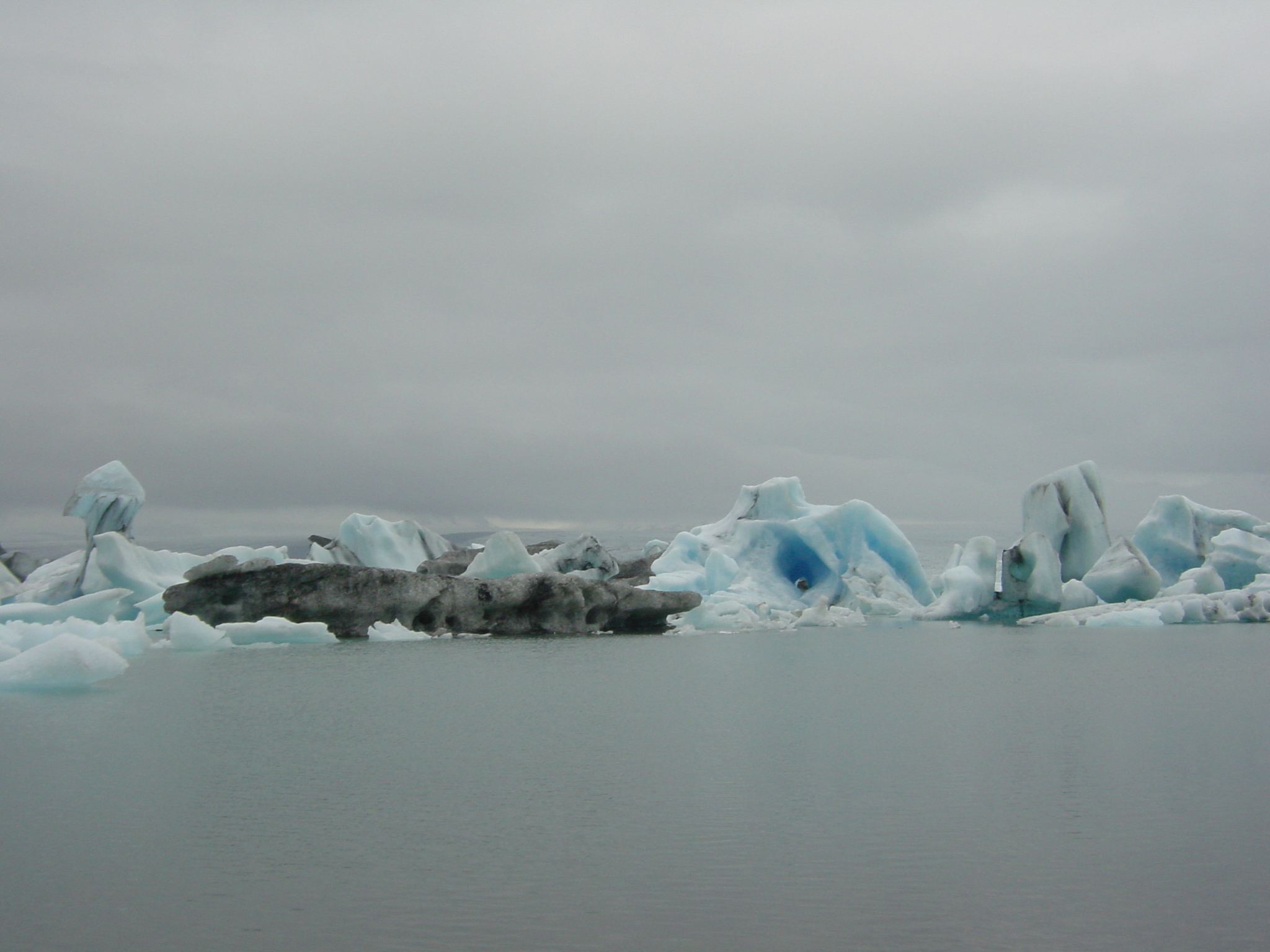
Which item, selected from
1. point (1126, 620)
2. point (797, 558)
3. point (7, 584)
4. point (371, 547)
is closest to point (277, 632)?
point (371, 547)

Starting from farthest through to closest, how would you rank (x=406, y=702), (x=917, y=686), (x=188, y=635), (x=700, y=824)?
(x=188, y=635) < (x=917, y=686) < (x=406, y=702) < (x=700, y=824)

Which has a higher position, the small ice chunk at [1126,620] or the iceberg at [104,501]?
the iceberg at [104,501]

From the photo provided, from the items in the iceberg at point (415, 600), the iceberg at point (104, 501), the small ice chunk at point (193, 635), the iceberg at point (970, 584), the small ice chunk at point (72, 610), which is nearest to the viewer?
the small ice chunk at point (193, 635)

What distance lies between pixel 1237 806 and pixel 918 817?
1281mm

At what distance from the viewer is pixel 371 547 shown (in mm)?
22406

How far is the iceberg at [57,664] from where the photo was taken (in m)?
8.52

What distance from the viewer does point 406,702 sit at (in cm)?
820

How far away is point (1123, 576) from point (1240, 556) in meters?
2.76

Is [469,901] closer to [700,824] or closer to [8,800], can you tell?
[700,824]

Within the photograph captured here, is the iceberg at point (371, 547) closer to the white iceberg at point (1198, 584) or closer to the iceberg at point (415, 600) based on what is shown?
the iceberg at point (415, 600)

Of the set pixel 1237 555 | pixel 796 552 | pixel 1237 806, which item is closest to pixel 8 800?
pixel 1237 806

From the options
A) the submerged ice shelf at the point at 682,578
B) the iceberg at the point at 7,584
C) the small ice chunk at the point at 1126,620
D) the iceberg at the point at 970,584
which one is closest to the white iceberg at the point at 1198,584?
the submerged ice shelf at the point at 682,578

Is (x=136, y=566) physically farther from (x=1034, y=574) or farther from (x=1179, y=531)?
(x=1179, y=531)

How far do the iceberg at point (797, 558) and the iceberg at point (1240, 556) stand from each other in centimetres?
579
